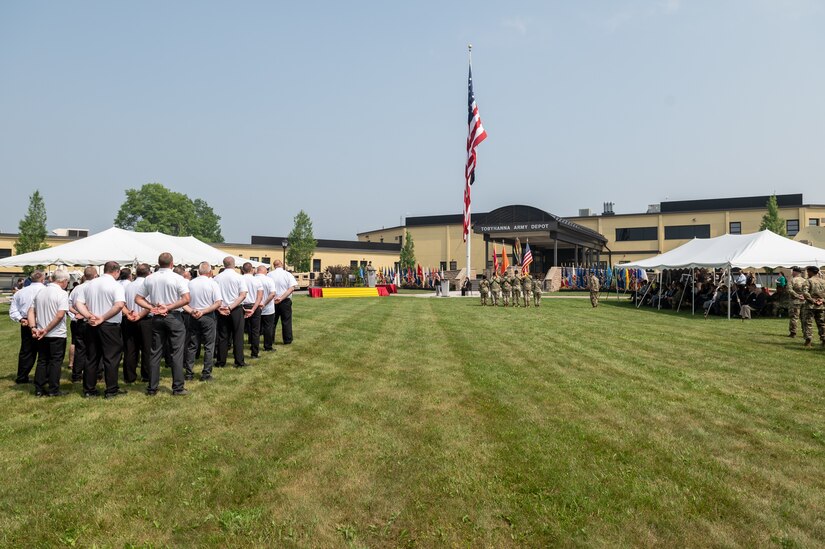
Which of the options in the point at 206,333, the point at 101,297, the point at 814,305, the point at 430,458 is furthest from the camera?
the point at 814,305

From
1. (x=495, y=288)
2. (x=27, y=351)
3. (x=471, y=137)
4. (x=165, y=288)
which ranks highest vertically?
(x=471, y=137)

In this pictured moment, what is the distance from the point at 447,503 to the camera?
12.7ft

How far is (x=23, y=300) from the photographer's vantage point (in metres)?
7.65

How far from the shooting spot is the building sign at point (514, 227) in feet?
131

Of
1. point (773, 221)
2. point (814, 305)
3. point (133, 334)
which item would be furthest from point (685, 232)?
point (133, 334)

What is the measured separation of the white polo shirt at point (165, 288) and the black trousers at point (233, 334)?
6.80 ft

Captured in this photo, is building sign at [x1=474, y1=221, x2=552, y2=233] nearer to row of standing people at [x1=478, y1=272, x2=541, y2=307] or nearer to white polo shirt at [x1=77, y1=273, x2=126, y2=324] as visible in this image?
row of standing people at [x1=478, y1=272, x2=541, y2=307]

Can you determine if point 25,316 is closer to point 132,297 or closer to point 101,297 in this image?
point 132,297

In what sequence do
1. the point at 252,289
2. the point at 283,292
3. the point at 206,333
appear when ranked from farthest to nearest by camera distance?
1. the point at 283,292
2. the point at 252,289
3. the point at 206,333

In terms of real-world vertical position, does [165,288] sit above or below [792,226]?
below

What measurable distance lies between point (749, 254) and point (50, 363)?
21.1 metres

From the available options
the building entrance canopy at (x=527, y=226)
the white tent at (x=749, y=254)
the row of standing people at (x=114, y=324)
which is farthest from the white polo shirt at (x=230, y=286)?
the building entrance canopy at (x=527, y=226)

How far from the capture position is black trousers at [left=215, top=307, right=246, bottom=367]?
30.1 ft

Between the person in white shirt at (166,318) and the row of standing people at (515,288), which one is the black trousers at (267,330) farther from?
the row of standing people at (515,288)
